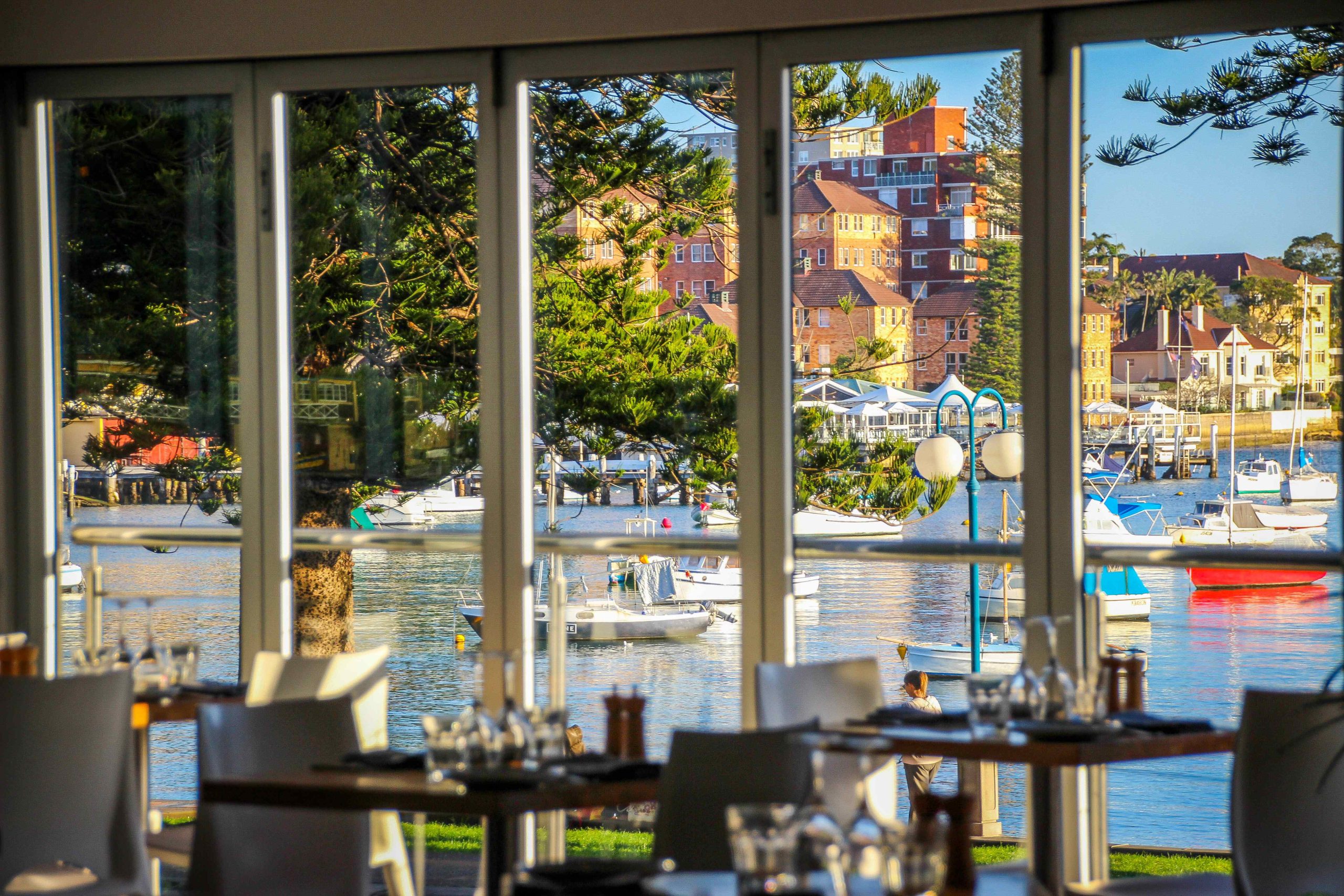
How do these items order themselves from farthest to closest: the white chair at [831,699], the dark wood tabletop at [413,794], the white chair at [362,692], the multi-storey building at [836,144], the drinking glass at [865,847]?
the multi-storey building at [836,144] < the white chair at [362,692] < the white chair at [831,699] < the dark wood tabletop at [413,794] < the drinking glass at [865,847]

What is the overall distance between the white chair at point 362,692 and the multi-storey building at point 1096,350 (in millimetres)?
2096

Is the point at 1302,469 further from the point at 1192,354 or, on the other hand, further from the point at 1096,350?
the point at 1096,350

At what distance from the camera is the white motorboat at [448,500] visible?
462 centimetres

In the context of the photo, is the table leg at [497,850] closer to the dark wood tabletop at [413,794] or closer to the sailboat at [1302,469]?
the dark wood tabletop at [413,794]

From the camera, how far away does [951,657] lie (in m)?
4.45

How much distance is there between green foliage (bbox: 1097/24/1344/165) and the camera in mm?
3926

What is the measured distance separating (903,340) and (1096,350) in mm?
562

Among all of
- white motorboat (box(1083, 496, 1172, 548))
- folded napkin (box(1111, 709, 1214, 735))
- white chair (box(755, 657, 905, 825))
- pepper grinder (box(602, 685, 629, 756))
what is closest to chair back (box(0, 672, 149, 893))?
pepper grinder (box(602, 685, 629, 756))

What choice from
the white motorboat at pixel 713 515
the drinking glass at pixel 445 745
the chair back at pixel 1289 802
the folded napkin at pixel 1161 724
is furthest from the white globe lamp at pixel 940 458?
the drinking glass at pixel 445 745

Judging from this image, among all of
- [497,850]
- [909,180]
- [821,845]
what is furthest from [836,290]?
[821,845]

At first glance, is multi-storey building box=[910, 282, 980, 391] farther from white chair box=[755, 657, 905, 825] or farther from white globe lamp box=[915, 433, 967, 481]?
white chair box=[755, 657, 905, 825]

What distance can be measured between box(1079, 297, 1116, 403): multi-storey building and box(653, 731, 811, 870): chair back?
5.91 ft

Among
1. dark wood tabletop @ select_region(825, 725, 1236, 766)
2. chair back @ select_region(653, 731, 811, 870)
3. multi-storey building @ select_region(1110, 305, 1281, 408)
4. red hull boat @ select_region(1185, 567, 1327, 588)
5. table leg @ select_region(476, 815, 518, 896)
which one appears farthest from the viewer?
multi-storey building @ select_region(1110, 305, 1281, 408)

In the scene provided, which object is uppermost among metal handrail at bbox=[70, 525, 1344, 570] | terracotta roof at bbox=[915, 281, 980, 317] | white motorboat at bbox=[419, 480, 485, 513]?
terracotta roof at bbox=[915, 281, 980, 317]
